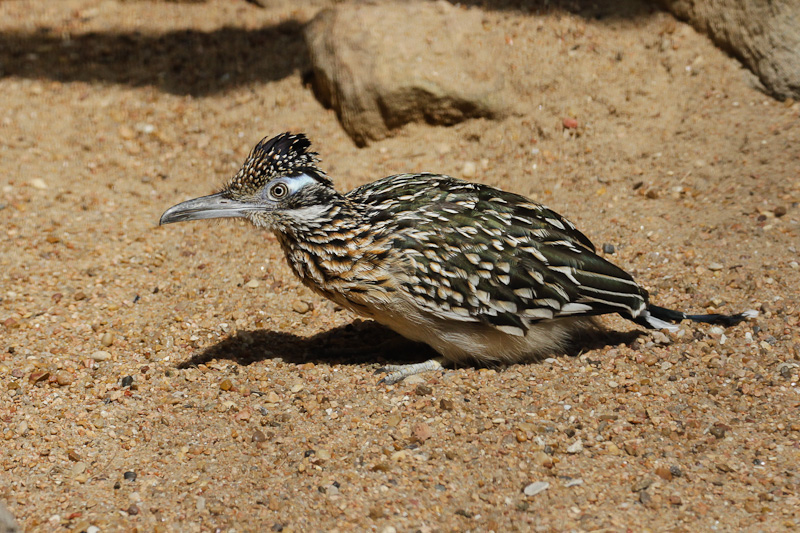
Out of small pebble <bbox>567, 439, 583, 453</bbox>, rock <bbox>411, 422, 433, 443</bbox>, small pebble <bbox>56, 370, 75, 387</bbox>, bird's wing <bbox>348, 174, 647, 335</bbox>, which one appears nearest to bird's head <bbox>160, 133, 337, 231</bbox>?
bird's wing <bbox>348, 174, 647, 335</bbox>

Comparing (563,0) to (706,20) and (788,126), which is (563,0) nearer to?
(706,20)

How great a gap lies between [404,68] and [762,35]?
379cm

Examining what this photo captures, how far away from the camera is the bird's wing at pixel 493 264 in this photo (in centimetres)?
559

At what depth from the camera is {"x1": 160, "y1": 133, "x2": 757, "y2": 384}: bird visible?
5609mm

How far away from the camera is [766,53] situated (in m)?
8.56

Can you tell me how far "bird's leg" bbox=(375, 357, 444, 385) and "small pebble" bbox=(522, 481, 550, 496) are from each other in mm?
1443

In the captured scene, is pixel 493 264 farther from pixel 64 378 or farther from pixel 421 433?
pixel 64 378

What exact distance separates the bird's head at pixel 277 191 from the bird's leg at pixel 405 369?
4.08ft

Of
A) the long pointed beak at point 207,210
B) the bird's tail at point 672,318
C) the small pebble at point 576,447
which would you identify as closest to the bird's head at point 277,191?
the long pointed beak at point 207,210

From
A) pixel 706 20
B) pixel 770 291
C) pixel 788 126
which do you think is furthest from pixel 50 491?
pixel 706 20

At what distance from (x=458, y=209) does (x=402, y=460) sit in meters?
1.83

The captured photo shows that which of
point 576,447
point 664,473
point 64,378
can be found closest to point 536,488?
point 576,447

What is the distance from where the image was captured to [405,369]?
236 inches

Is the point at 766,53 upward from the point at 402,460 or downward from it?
upward
